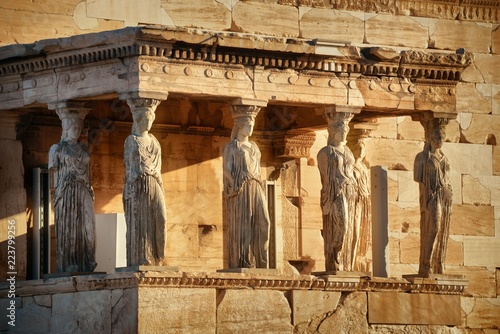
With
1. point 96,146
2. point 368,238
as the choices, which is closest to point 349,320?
point 368,238

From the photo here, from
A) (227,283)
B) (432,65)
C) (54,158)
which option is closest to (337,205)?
(227,283)

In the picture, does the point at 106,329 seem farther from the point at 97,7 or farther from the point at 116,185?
the point at 97,7

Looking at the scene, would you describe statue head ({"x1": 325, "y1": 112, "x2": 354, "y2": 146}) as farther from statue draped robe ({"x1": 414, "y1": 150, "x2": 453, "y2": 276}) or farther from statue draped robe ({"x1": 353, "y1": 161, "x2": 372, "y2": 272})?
statue draped robe ({"x1": 414, "y1": 150, "x2": 453, "y2": 276})

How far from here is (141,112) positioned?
1928cm

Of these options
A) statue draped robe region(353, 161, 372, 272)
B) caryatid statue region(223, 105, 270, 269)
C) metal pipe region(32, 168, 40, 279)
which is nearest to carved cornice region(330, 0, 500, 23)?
statue draped robe region(353, 161, 372, 272)

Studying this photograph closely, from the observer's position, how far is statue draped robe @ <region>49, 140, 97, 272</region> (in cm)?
1977

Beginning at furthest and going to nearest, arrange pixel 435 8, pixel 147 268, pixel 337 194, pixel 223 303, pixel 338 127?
pixel 435 8 → pixel 338 127 → pixel 337 194 → pixel 223 303 → pixel 147 268

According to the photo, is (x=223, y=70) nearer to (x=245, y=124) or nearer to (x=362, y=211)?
(x=245, y=124)

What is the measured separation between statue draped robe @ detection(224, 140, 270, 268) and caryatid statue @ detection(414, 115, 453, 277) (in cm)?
214

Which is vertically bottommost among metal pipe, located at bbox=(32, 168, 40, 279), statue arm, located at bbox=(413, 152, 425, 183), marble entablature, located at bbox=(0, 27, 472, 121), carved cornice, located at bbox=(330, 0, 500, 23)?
metal pipe, located at bbox=(32, 168, 40, 279)

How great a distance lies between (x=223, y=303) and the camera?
19.5 m

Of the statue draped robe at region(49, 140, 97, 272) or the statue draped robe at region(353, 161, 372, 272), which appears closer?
the statue draped robe at region(49, 140, 97, 272)

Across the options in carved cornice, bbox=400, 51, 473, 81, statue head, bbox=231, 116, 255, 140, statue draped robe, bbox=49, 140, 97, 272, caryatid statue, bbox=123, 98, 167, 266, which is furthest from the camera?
carved cornice, bbox=400, 51, 473, 81

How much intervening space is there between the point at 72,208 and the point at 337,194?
2871 mm
